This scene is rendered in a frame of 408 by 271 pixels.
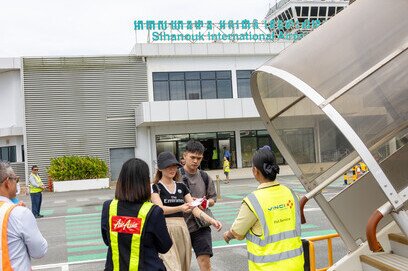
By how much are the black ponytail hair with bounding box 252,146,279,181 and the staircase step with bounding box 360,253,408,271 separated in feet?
5.22

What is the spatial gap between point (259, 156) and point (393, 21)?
1.50 m

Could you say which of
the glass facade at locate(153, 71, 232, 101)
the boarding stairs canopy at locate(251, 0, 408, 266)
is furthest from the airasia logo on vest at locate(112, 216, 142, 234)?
the glass facade at locate(153, 71, 232, 101)

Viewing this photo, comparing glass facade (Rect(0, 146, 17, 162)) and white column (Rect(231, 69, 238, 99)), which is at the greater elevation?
white column (Rect(231, 69, 238, 99))

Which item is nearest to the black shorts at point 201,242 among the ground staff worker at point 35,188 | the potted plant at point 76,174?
the ground staff worker at point 35,188

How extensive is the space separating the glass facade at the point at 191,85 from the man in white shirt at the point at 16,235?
98.2 ft

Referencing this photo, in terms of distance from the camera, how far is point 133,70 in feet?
106

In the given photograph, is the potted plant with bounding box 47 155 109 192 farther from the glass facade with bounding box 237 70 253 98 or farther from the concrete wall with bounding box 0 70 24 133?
the glass facade with bounding box 237 70 253 98

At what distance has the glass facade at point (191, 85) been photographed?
32938mm

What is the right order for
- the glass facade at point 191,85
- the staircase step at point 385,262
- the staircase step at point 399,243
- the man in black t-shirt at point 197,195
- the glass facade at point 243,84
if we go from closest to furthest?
the staircase step at point 385,262 < the staircase step at point 399,243 < the man in black t-shirt at point 197,195 < the glass facade at point 191,85 < the glass facade at point 243,84

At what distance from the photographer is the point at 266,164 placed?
3.40 m

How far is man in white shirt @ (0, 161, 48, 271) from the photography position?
2957 millimetres

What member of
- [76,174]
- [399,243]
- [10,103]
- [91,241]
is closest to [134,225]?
[399,243]

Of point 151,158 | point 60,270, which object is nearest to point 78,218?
point 60,270

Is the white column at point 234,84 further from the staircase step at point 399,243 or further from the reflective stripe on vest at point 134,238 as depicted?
the reflective stripe on vest at point 134,238
